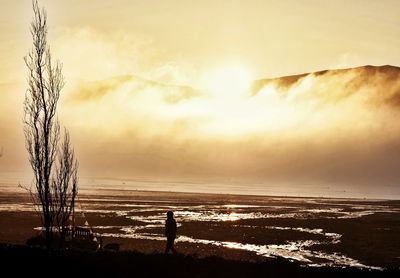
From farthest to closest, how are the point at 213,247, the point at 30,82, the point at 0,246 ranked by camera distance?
the point at 213,247 < the point at 30,82 < the point at 0,246

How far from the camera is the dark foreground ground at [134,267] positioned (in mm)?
18062

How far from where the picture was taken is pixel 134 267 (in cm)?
1895

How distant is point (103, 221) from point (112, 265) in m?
38.1

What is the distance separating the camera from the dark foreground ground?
59.3 feet

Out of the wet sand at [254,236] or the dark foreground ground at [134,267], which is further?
the wet sand at [254,236]

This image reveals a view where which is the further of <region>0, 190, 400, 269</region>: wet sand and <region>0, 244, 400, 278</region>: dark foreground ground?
<region>0, 190, 400, 269</region>: wet sand

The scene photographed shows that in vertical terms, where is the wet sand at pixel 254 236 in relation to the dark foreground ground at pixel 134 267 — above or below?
below

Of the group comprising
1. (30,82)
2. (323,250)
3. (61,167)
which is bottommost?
(323,250)

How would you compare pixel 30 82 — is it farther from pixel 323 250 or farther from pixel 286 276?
pixel 323 250

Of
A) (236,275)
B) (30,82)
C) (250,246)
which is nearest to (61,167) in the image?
(30,82)

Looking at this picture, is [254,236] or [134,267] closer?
[134,267]

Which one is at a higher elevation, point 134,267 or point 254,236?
point 134,267

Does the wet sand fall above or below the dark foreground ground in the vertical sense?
below

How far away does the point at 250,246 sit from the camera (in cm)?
4059
